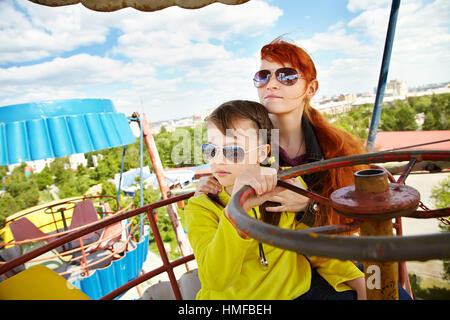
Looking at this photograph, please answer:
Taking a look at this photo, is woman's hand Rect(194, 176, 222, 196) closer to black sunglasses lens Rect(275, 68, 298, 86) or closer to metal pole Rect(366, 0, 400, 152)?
black sunglasses lens Rect(275, 68, 298, 86)

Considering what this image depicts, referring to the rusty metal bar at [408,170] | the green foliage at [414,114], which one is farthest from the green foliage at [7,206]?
the rusty metal bar at [408,170]

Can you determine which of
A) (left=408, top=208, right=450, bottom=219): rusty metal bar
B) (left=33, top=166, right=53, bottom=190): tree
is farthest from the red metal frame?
(left=33, top=166, right=53, bottom=190): tree

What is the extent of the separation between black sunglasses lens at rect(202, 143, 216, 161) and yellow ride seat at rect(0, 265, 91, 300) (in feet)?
1.56

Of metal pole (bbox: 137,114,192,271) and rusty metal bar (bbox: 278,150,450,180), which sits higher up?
rusty metal bar (bbox: 278,150,450,180)

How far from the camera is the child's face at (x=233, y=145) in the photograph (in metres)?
0.87

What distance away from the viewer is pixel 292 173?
2.66 ft

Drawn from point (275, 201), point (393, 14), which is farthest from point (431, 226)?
point (275, 201)

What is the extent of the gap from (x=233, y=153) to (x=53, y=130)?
11.3ft

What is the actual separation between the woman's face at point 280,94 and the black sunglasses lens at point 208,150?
374 millimetres

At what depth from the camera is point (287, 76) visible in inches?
45.9

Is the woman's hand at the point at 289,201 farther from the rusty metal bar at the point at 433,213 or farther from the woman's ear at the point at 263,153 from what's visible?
the rusty metal bar at the point at 433,213

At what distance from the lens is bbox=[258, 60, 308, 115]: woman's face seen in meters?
1.15
